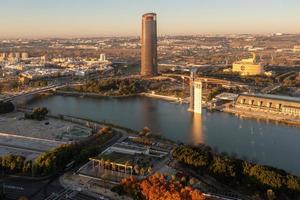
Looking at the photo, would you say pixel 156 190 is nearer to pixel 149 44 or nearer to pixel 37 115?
pixel 37 115

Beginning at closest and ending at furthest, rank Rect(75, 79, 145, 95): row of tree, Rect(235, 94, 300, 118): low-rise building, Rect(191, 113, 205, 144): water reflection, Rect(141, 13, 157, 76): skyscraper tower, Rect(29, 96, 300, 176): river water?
1. Rect(29, 96, 300, 176): river water
2. Rect(191, 113, 205, 144): water reflection
3. Rect(235, 94, 300, 118): low-rise building
4. Rect(75, 79, 145, 95): row of tree
5. Rect(141, 13, 157, 76): skyscraper tower

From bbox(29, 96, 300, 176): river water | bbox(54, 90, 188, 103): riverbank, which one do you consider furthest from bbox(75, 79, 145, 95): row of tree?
bbox(29, 96, 300, 176): river water

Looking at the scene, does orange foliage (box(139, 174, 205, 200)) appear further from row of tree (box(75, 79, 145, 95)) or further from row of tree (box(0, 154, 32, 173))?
row of tree (box(75, 79, 145, 95))

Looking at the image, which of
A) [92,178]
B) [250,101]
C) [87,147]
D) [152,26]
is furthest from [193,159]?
[152,26]

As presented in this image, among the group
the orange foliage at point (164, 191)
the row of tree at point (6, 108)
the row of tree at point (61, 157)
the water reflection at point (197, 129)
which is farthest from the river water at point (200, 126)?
the orange foliage at point (164, 191)

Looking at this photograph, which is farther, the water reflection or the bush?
the bush

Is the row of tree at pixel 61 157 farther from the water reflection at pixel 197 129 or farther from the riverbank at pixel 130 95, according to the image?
the riverbank at pixel 130 95

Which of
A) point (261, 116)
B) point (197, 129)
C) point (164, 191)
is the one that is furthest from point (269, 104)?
point (164, 191)

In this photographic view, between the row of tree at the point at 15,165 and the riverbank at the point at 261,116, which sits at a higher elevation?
the row of tree at the point at 15,165
